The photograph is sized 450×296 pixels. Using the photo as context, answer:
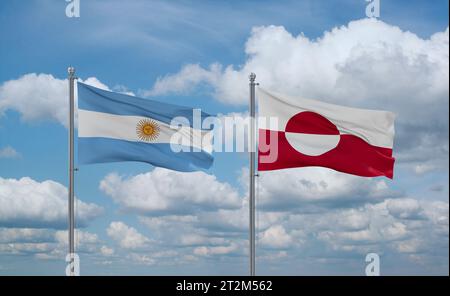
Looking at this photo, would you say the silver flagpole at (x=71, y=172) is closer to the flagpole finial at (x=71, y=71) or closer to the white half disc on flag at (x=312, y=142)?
the flagpole finial at (x=71, y=71)

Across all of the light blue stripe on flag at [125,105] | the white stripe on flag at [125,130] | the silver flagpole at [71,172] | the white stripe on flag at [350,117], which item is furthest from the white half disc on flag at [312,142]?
the silver flagpole at [71,172]

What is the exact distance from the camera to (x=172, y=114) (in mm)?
27578

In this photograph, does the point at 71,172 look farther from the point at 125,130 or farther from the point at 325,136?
the point at 325,136

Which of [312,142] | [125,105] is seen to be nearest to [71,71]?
[125,105]

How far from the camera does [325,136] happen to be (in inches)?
1104

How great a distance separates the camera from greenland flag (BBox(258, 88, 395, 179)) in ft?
90.1

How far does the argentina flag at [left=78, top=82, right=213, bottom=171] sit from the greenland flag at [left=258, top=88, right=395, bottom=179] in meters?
2.53

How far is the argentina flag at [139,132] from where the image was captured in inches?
1057

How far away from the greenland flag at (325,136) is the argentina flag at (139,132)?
2.53 metres

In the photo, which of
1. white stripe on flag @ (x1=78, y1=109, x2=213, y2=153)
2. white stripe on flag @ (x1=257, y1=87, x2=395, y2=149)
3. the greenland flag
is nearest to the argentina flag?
white stripe on flag @ (x1=78, y1=109, x2=213, y2=153)
